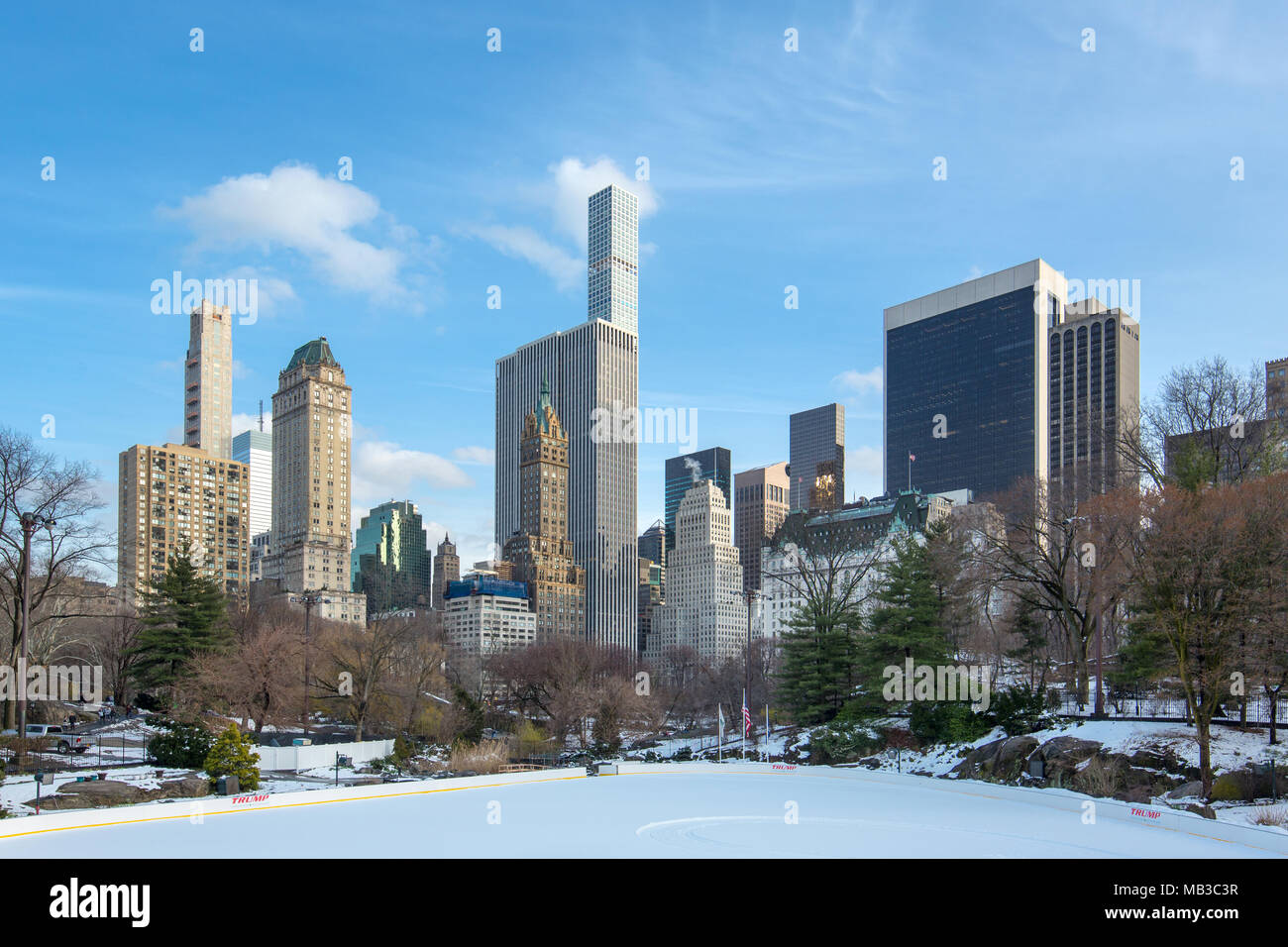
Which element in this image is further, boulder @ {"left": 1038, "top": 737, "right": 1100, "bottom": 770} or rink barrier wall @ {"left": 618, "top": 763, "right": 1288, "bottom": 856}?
boulder @ {"left": 1038, "top": 737, "right": 1100, "bottom": 770}

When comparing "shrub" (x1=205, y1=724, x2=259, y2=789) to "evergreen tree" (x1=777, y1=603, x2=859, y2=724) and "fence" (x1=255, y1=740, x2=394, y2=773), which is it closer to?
"fence" (x1=255, y1=740, x2=394, y2=773)

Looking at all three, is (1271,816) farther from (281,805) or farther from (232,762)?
(232,762)

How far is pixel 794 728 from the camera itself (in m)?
49.4

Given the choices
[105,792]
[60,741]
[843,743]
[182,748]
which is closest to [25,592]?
→ [60,741]

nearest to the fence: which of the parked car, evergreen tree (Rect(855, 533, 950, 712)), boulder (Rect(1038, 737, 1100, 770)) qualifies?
the parked car

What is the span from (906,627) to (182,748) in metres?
27.6

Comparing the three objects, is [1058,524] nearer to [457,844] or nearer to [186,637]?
[457,844]

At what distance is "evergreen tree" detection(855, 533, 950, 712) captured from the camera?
40969mm

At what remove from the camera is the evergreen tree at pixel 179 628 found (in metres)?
47.7

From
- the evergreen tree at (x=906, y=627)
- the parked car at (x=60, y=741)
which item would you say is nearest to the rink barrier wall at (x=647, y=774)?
the evergreen tree at (x=906, y=627)

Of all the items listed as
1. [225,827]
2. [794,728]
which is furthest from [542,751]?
[225,827]

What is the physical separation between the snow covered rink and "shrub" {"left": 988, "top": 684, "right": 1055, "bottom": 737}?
8746 mm
